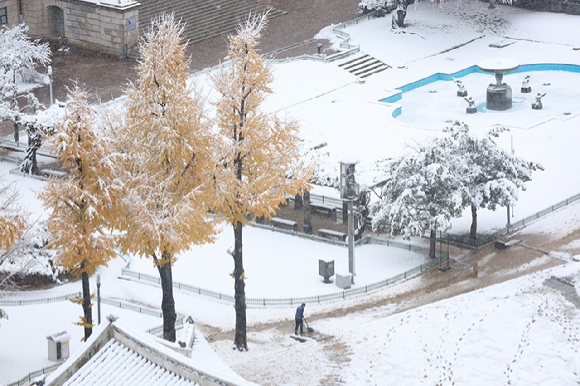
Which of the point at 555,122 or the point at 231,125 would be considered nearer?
the point at 231,125

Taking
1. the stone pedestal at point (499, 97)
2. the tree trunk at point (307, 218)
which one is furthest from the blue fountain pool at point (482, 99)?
the tree trunk at point (307, 218)

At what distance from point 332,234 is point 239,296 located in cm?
1057

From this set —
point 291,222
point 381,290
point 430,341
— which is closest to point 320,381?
point 430,341

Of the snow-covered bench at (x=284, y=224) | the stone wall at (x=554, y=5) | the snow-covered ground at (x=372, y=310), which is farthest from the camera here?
the stone wall at (x=554, y=5)

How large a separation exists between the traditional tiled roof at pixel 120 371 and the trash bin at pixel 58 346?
984 centimetres

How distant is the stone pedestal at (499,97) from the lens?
57500 millimetres

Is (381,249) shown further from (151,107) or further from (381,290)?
(151,107)

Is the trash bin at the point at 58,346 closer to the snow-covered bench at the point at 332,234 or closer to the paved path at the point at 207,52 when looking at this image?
the snow-covered bench at the point at 332,234

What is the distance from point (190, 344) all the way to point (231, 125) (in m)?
8.12

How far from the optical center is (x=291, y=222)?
140 feet

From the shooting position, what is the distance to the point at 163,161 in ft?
97.2

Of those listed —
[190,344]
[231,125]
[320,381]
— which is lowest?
[320,381]

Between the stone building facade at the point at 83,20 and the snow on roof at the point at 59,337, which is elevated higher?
the stone building facade at the point at 83,20

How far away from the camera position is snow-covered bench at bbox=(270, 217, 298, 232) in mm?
42688
